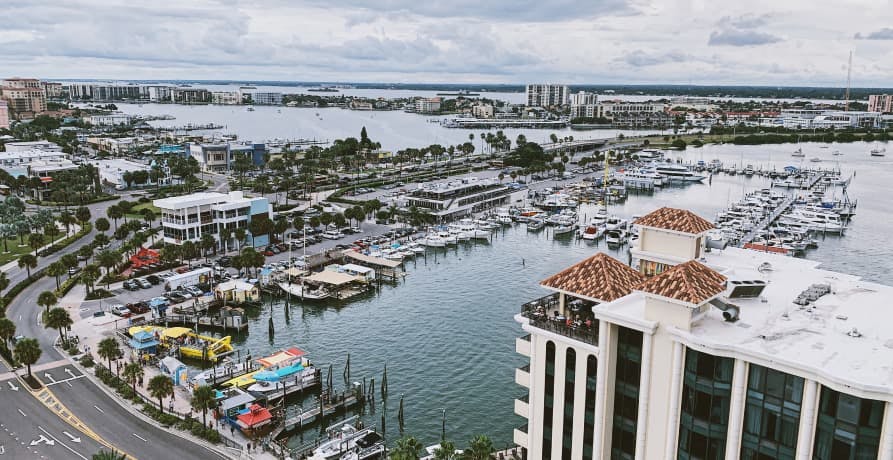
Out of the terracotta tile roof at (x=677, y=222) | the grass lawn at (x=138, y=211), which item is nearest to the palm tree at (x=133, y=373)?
the terracotta tile roof at (x=677, y=222)

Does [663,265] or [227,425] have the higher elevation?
[663,265]

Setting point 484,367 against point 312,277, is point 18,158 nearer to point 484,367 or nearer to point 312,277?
point 312,277

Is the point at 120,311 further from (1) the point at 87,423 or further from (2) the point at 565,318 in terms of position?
(2) the point at 565,318

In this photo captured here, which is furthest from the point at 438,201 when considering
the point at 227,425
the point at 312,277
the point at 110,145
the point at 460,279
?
the point at 110,145

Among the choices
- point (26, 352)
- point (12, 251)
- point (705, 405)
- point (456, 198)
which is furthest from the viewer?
point (456, 198)

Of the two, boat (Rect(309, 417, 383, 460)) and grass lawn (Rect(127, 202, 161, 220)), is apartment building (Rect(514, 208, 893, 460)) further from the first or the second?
grass lawn (Rect(127, 202, 161, 220))

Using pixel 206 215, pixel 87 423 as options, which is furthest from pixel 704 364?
pixel 206 215

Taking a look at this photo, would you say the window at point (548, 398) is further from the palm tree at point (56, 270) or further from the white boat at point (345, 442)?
the palm tree at point (56, 270)
